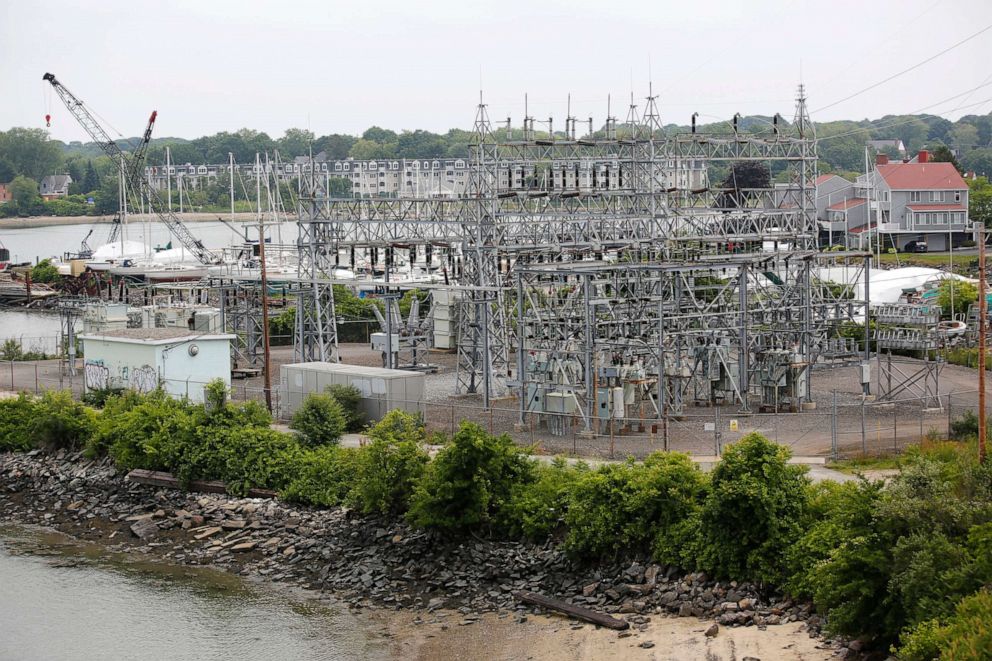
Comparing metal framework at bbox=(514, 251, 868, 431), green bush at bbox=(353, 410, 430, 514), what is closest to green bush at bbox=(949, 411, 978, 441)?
metal framework at bbox=(514, 251, 868, 431)

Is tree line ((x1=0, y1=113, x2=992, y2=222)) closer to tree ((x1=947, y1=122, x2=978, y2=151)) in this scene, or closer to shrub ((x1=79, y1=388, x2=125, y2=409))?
tree ((x1=947, y1=122, x2=978, y2=151))

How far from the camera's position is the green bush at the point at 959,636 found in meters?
16.9

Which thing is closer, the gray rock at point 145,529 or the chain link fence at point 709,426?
the chain link fence at point 709,426

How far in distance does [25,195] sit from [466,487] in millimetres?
179927

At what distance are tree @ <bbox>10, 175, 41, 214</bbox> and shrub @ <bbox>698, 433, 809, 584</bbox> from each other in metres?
183

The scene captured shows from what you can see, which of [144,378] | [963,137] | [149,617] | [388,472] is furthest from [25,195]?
[149,617]

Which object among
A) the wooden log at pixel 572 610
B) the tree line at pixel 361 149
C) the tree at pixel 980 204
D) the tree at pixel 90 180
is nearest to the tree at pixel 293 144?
the tree line at pixel 361 149

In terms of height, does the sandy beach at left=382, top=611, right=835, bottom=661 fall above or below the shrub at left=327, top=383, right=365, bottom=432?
below

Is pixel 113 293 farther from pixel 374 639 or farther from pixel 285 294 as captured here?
pixel 374 639

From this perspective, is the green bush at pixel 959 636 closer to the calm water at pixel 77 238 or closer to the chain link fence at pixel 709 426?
the chain link fence at pixel 709 426

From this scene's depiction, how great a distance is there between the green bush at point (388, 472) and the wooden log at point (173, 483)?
12.7ft

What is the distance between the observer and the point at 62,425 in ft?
128

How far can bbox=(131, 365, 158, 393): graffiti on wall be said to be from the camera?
41844 millimetres

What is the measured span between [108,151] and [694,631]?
71.7m
